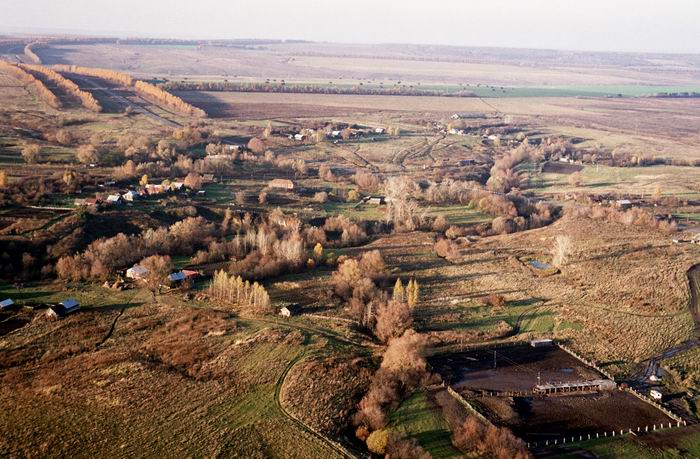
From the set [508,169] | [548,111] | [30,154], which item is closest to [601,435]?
[508,169]

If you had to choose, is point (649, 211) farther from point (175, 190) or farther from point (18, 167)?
point (18, 167)

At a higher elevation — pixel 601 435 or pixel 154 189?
pixel 154 189

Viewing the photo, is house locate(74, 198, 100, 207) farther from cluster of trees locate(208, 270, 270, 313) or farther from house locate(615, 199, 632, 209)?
house locate(615, 199, 632, 209)

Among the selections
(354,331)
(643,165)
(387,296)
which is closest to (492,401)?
(354,331)

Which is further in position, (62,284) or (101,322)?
(62,284)

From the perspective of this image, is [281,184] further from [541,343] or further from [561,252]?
[541,343]

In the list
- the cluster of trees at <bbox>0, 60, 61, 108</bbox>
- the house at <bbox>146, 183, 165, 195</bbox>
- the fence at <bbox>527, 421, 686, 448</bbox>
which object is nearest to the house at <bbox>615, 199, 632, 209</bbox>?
the fence at <bbox>527, 421, 686, 448</bbox>
